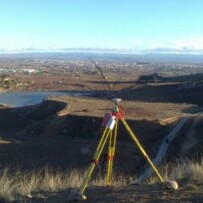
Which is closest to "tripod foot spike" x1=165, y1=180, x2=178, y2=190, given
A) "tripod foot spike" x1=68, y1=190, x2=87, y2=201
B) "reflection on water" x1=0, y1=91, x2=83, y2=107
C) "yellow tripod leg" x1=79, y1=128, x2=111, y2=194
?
"yellow tripod leg" x1=79, y1=128, x2=111, y2=194

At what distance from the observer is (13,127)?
185ft

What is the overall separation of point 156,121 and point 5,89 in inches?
3117

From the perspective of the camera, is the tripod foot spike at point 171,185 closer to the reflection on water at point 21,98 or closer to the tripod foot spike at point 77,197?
the tripod foot spike at point 77,197

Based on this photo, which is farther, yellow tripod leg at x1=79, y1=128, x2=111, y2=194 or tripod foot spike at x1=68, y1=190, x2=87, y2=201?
tripod foot spike at x1=68, y1=190, x2=87, y2=201

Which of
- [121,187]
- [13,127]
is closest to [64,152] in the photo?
[13,127]

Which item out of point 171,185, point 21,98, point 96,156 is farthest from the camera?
point 21,98

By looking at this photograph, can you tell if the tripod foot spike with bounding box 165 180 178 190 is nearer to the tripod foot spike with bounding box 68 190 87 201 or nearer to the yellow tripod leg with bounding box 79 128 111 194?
the yellow tripod leg with bounding box 79 128 111 194

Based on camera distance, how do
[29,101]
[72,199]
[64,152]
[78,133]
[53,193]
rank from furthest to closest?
[29,101]
[78,133]
[64,152]
[53,193]
[72,199]

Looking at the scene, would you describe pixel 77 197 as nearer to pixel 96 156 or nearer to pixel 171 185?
pixel 96 156

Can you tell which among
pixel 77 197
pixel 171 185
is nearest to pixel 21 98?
pixel 171 185

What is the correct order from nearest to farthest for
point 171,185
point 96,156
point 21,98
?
point 96,156 → point 171,185 → point 21,98

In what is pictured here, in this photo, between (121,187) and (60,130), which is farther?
(60,130)

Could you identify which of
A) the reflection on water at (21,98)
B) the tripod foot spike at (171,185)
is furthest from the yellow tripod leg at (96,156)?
the reflection on water at (21,98)

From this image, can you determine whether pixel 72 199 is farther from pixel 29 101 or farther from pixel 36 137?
pixel 29 101
